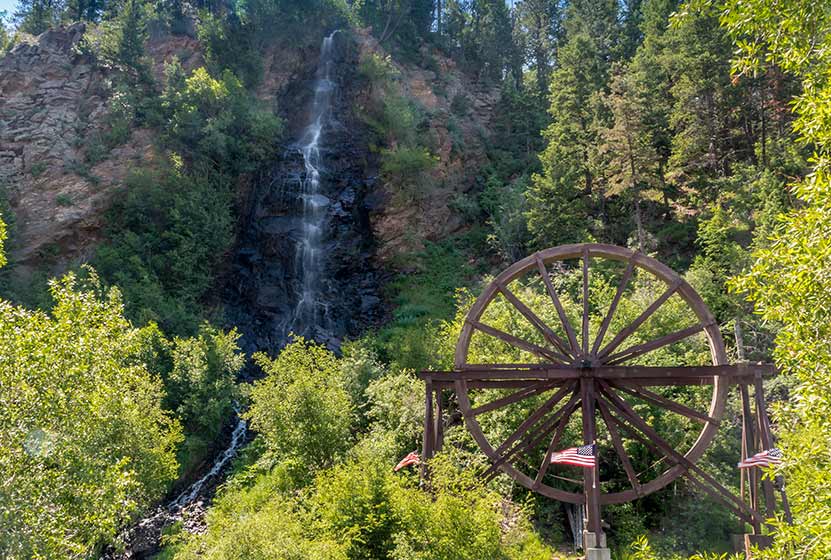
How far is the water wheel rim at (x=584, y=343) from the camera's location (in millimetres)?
11320

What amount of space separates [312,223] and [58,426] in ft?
67.4

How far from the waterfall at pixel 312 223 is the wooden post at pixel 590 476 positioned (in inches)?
641

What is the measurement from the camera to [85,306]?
1019 centimetres

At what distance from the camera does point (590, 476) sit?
10289mm

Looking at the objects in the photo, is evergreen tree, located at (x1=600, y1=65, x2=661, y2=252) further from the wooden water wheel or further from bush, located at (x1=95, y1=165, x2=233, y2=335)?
bush, located at (x1=95, y1=165, x2=233, y2=335)

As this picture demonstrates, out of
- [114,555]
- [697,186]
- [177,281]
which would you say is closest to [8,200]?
[177,281]

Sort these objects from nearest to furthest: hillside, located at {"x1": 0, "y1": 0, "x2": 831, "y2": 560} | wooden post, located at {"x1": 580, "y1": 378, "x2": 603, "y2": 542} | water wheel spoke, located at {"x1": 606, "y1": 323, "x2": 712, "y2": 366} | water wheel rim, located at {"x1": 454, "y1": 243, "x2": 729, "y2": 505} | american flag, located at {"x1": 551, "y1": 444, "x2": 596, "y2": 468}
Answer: hillside, located at {"x1": 0, "y1": 0, "x2": 831, "y2": 560}, american flag, located at {"x1": 551, "y1": 444, "x2": 596, "y2": 468}, wooden post, located at {"x1": 580, "y1": 378, "x2": 603, "y2": 542}, water wheel rim, located at {"x1": 454, "y1": 243, "x2": 729, "y2": 505}, water wheel spoke, located at {"x1": 606, "y1": 323, "x2": 712, "y2": 366}

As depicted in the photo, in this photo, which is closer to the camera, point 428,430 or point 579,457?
point 579,457

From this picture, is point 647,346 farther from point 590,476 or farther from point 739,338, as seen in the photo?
point 739,338

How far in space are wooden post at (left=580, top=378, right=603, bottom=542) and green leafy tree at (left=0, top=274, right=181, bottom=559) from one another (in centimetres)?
747

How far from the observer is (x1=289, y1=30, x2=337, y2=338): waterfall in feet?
86.3

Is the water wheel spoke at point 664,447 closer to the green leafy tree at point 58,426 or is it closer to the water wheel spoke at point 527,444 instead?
the water wheel spoke at point 527,444

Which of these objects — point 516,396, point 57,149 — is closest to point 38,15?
point 57,149

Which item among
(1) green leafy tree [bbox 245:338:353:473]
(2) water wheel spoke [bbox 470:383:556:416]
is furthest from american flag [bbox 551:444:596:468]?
(1) green leafy tree [bbox 245:338:353:473]
